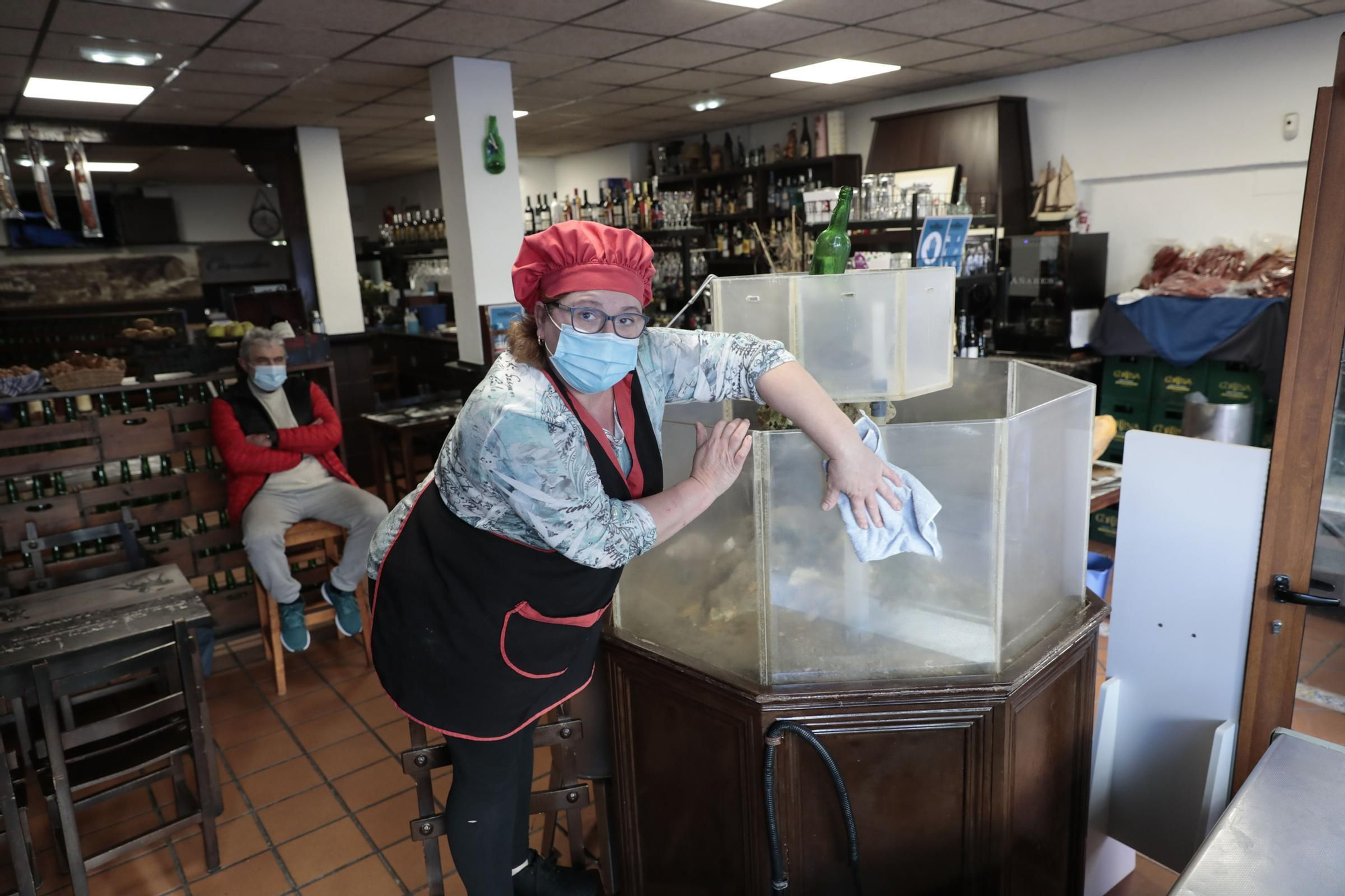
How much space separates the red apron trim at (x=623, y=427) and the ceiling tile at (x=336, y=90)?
4.51 metres

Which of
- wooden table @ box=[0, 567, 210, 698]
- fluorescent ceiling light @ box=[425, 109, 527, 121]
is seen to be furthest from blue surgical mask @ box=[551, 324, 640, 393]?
fluorescent ceiling light @ box=[425, 109, 527, 121]

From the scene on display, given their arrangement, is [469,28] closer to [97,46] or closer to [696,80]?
[97,46]

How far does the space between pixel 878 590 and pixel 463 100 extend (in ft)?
13.9

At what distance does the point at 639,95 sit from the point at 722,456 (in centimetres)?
537

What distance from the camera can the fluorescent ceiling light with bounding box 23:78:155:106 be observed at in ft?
16.0

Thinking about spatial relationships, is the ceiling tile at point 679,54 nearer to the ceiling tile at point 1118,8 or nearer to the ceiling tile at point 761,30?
the ceiling tile at point 761,30

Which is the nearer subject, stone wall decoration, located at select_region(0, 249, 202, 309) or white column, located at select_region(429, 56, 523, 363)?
white column, located at select_region(429, 56, 523, 363)

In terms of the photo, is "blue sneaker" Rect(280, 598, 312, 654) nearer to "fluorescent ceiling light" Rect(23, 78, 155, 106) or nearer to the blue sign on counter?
the blue sign on counter

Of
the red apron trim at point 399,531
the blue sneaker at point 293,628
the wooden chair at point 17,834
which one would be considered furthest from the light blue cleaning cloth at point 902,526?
the blue sneaker at point 293,628

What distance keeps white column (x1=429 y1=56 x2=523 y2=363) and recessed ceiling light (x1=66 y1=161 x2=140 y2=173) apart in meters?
5.58

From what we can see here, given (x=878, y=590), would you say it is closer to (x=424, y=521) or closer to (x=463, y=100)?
(x=424, y=521)

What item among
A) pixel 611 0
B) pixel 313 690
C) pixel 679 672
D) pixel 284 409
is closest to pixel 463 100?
pixel 611 0

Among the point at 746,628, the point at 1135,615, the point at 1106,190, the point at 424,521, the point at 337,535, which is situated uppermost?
the point at 1106,190

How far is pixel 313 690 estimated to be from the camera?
365cm
